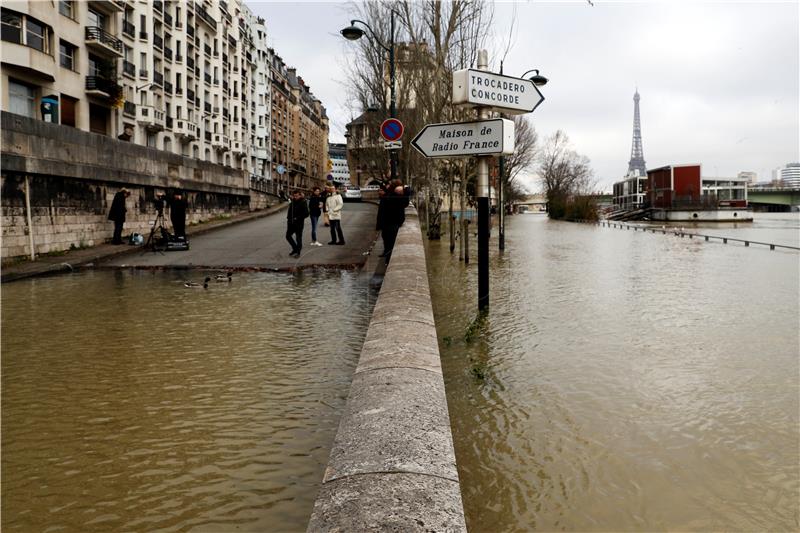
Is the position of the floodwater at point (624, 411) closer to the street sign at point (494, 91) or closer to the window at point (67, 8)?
the street sign at point (494, 91)

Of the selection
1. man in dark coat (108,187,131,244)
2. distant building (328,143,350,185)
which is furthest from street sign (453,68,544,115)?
distant building (328,143,350,185)

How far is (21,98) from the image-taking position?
90.6ft

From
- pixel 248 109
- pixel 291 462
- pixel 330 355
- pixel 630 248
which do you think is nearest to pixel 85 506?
pixel 291 462

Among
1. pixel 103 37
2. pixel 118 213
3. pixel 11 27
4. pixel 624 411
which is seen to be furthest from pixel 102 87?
pixel 624 411

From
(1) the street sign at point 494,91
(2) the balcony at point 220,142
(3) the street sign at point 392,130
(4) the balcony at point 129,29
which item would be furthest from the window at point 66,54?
(1) the street sign at point 494,91

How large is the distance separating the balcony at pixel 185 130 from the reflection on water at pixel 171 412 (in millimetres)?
40769

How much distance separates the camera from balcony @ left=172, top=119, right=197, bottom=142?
1813 inches

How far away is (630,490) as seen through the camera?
320 cm

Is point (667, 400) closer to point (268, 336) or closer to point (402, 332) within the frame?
point (402, 332)

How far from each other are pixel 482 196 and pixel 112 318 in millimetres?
4580

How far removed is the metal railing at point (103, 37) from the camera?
33.0m

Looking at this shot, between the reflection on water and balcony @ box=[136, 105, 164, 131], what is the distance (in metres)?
36.1

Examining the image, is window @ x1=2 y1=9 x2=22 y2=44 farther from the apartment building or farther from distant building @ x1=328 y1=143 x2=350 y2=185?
distant building @ x1=328 y1=143 x2=350 y2=185

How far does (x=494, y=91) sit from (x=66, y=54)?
3182 cm
